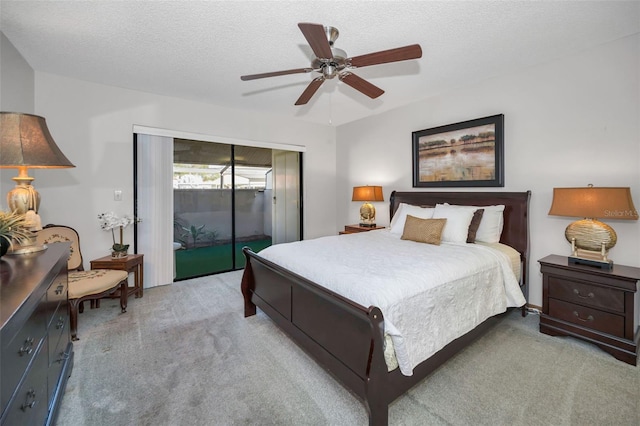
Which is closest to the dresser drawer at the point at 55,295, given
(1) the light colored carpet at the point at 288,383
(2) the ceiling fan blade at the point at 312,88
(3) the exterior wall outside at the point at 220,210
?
Answer: (1) the light colored carpet at the point at 288,383

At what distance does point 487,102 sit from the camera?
3.31 m

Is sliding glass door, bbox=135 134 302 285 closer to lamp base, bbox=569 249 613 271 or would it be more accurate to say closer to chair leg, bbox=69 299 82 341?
chair leg, bbox=69 299 82 341

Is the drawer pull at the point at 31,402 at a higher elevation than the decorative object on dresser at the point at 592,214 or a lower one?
lower

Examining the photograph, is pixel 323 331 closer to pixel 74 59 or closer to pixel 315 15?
pixel 315 15

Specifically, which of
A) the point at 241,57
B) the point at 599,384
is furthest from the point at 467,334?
the point at 241,57

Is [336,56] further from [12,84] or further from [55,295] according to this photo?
[12,84]

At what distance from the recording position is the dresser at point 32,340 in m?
0.89

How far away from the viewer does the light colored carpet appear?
1610 millimetres

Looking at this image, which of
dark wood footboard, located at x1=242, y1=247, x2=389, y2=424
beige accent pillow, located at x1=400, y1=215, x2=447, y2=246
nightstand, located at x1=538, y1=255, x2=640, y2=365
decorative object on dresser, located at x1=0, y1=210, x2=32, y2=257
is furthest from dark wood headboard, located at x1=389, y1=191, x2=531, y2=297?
decorative object on dresser, located at x1=0, y1=210, x2=32, y2=257

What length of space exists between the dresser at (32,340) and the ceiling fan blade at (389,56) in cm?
212

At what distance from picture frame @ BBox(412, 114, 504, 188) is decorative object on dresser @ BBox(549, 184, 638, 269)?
0.86 meters

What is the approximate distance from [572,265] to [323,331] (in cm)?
222

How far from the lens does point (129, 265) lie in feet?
10.5

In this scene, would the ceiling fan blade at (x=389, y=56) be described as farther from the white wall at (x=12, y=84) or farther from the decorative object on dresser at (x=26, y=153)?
the white wall at (x=12, y=84)
